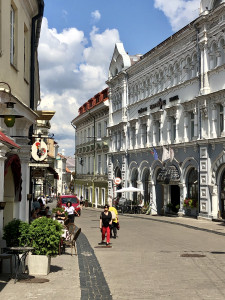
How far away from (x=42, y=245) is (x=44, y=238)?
0.70ft

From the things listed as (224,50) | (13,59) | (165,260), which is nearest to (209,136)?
(224,50)

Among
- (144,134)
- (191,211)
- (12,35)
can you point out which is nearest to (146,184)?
(144,134)

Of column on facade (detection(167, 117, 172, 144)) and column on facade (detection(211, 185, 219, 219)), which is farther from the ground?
column on facade (detection(167, 117, 172, 144))

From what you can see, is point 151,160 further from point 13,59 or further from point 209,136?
point 13,59

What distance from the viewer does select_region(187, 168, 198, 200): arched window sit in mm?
33531

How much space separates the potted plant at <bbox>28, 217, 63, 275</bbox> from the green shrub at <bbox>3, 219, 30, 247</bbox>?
124mm

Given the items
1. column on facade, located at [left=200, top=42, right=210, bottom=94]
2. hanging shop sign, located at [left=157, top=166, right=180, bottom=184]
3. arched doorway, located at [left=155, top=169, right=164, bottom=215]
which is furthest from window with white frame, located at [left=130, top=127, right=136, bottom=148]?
column on facade, located at [left=200, top=42, right=210, bottom=94]

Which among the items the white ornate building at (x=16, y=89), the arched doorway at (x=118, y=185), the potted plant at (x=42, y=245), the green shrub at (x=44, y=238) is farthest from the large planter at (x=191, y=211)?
the potted plant at (x=42, y=245)

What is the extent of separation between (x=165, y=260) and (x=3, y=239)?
538cm

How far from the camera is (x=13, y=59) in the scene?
44.4 ft

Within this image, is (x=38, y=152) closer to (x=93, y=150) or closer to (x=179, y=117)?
(x=179, y=117)

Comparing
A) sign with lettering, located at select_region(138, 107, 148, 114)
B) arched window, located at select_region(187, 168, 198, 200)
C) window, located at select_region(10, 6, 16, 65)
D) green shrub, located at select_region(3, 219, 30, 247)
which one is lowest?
green shrub, located at select_region(3, 219, 30, 247)

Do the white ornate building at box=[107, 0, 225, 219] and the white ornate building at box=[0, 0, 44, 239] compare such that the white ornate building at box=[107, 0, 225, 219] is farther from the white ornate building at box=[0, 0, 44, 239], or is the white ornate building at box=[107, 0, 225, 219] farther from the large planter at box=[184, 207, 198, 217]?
the white ornate building at box=[0, 0, 44, 239]

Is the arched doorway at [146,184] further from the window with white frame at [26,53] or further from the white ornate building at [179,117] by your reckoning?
the window with white frame at [26,53]
